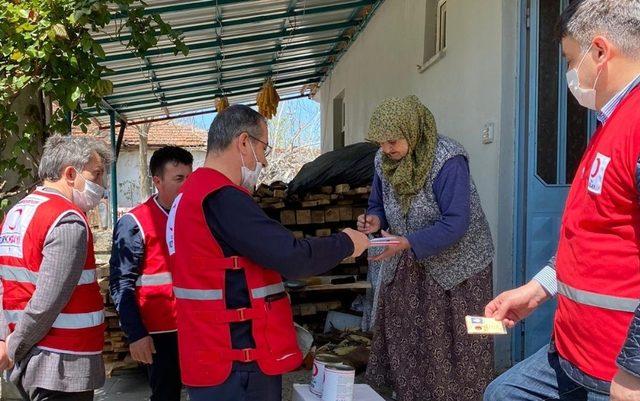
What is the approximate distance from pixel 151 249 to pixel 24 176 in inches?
46.5

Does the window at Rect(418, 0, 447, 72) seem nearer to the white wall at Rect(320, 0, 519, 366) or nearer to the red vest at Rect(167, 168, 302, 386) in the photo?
the white wall at Rect(320, 0, 519, 366)

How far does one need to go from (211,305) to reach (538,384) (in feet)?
3.62

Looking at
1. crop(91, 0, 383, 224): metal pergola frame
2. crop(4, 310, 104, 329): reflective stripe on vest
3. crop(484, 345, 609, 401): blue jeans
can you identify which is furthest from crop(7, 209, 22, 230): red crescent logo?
crop(91, 0, 383, 224): metal pergola frame

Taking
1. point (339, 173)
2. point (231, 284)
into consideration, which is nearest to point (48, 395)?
point (231, 284)

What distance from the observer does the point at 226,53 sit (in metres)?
9.10

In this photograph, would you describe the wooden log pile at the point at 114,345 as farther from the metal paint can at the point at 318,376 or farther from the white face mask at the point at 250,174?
the white face mask at the point at 250,174

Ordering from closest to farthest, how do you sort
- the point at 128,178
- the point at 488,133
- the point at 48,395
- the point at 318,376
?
the point at 48,395 < the point at 318,376 < the point at 488,133 < the point at 128,178

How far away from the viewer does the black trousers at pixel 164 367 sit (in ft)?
9.95

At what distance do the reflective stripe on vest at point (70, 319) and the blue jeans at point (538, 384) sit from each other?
158cm

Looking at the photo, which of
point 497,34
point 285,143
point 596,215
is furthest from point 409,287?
point 285,143

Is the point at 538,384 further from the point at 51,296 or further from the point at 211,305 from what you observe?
the point at 51,296

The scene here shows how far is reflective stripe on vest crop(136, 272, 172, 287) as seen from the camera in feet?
9.79

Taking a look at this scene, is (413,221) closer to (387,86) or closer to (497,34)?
(497,34)

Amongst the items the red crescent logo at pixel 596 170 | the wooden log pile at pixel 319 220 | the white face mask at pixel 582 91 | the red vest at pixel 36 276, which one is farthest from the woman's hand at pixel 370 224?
the wooden log pile at pixel 319 220
